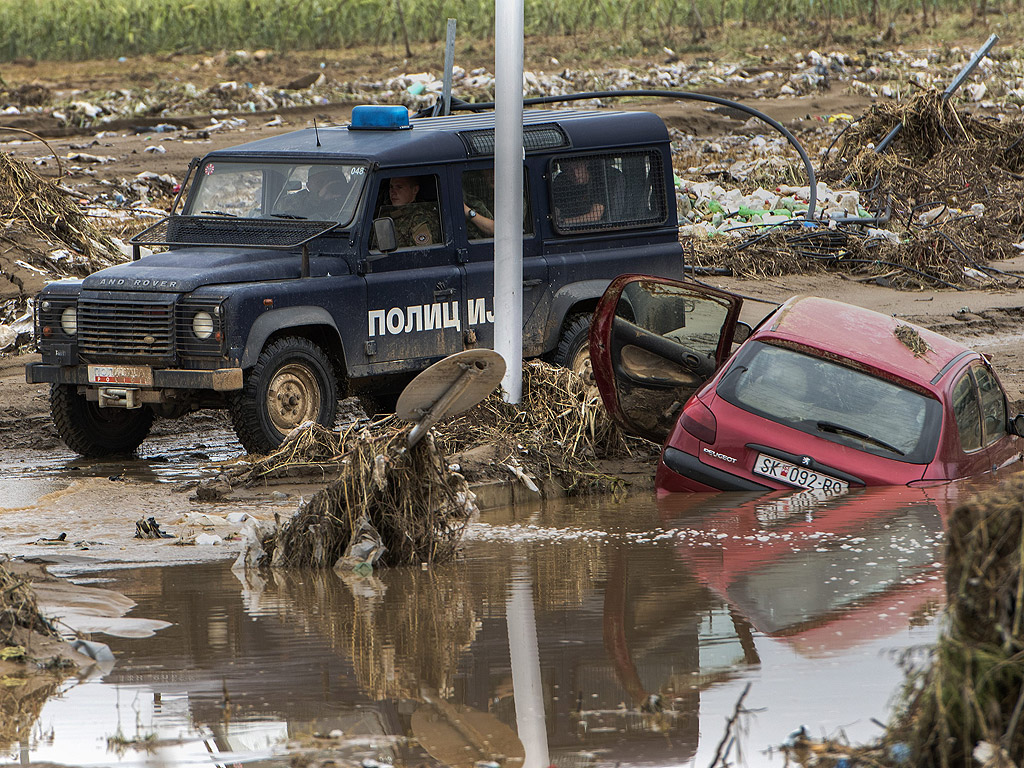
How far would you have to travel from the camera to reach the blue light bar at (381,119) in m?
11.4

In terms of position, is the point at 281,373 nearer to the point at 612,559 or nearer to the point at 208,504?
the point at 208,504

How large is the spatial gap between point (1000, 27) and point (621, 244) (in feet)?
121

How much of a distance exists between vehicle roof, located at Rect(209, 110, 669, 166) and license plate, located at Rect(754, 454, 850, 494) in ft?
13.0

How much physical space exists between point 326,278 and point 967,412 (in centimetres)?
A: 445

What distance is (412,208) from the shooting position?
10938 mm

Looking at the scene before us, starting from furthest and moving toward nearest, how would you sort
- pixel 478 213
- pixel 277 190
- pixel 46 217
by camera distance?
pixel 46 217
pixel 478 213
pixel 277 190

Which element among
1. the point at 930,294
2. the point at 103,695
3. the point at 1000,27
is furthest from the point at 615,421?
the point at 1000,27

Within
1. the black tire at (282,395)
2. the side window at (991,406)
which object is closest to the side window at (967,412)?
the side window at (991,406)

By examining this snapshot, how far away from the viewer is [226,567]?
7.48 m

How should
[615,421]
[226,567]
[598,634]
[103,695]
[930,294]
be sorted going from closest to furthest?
1. [103,695]
2. [598,634]
3. [226,567]
4. [615,421]
5. [930,294]

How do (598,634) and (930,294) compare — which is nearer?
(598,634)

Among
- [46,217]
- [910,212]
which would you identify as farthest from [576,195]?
[910,212]

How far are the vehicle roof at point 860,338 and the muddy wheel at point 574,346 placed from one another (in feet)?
9.17

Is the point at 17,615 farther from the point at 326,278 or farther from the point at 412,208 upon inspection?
the point at 412,208
